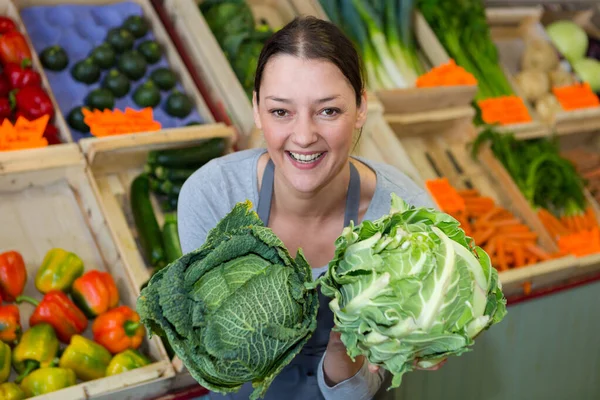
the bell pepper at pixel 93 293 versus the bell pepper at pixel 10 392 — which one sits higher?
the bell pepper at pixel 93 293

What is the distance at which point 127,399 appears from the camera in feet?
6.74

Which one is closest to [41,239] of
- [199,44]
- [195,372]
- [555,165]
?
[199,44]

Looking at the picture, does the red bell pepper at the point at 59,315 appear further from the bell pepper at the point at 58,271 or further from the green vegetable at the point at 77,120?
the green vegetable at the point at 77,120

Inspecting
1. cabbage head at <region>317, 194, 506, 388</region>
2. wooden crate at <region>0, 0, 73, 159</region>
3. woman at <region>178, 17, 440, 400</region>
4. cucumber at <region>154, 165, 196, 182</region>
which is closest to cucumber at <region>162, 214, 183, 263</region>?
cucumber at <region>154, 165, 196, 182</region>

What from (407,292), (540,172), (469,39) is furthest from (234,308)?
(469,39)

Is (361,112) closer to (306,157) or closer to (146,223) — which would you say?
(306,157)

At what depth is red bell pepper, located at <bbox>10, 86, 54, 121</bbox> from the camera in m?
2.65

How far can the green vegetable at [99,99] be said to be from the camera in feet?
9.36

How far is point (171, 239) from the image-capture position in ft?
8.55

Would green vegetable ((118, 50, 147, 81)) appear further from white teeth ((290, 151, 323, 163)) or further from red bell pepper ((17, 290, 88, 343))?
white teeth ((290, 151, 323, 163))

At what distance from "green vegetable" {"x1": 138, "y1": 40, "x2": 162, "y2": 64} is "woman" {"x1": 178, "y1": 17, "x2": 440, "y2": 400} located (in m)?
1.43

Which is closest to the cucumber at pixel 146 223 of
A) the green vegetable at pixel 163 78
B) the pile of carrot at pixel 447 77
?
the green vegetable at pixel 163 78

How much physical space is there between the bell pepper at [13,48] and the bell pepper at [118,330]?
135 cm

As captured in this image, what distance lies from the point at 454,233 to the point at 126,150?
173cm
